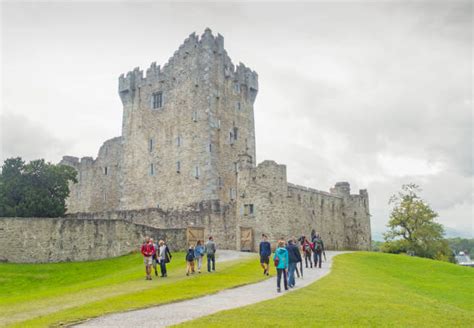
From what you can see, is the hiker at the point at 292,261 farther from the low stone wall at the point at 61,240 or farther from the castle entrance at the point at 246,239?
the low stone wall at the point at 61,240

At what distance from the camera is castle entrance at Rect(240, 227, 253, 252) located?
3909 cm

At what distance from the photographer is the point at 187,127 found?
5094 cm

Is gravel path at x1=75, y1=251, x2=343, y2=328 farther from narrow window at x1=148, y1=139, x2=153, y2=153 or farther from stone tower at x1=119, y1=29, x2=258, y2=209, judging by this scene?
narrow window at x1=148, y1=139, x2=153, y2=153

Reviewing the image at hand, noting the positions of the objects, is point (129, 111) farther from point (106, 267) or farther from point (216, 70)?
point (106, 267)

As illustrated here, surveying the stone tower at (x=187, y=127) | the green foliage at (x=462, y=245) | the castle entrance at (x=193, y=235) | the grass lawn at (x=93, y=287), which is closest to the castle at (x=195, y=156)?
the stone tower at (x=187, y=127)

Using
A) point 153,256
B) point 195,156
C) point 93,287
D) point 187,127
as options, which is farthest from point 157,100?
point 93,287

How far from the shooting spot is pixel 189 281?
75.1ft

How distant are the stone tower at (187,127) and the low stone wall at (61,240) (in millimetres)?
12226

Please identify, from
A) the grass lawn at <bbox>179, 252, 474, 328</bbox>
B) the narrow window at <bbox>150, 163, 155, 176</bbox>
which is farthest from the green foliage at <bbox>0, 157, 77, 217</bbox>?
the grass lawn at <bbox>179, 252, 474, 328</bbox>

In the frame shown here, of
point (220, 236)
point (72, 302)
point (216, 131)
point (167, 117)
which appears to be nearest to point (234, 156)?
point (216, 131)

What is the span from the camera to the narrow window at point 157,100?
53822 millimetres

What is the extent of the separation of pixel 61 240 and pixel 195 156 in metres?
16.8

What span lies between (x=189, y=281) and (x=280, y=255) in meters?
5.35

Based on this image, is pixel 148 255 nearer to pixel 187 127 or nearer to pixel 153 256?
pixel 153 256
